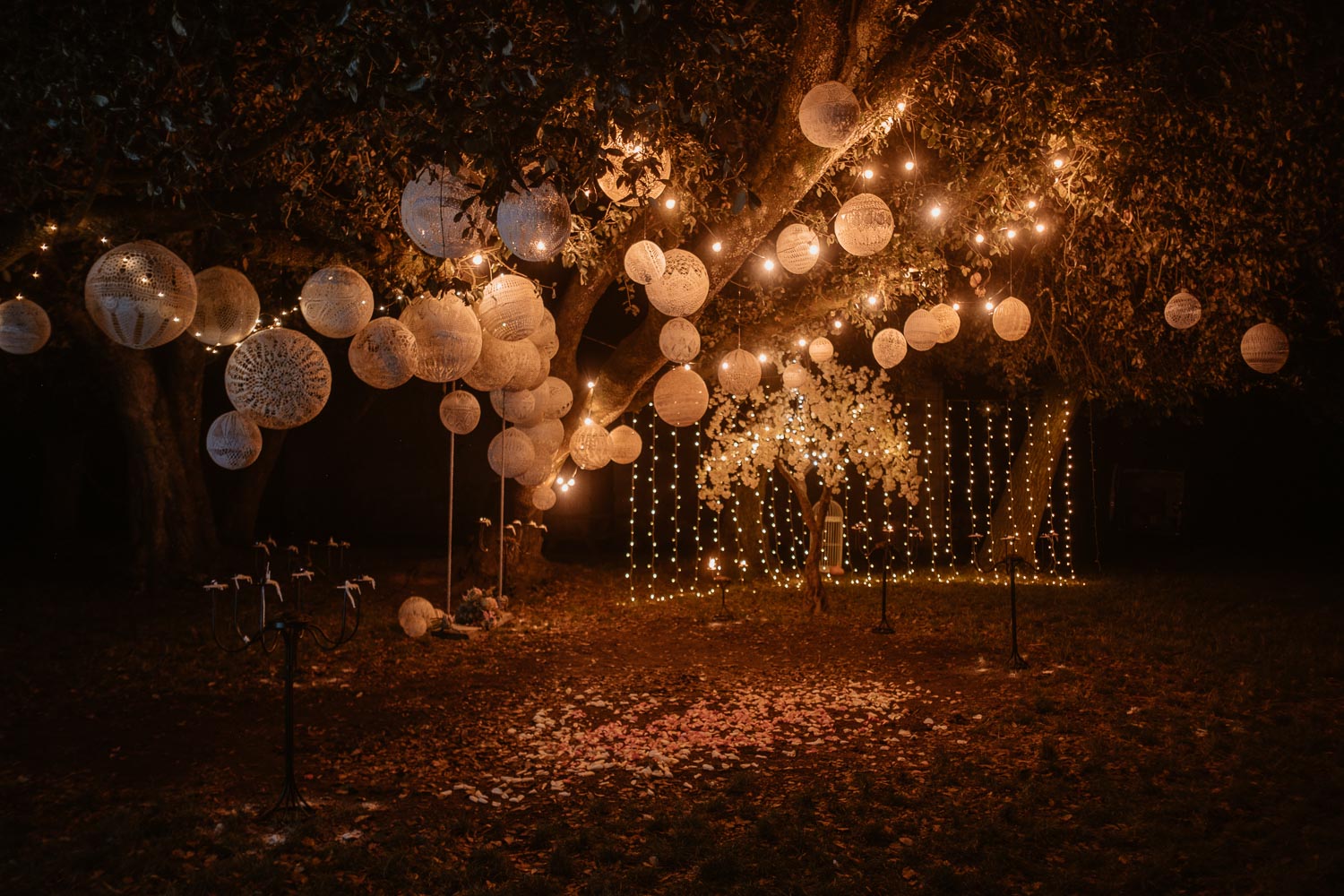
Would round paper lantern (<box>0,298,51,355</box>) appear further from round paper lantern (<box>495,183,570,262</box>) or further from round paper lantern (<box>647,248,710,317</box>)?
round paper lantern (<box>647,248,710,317</box>)

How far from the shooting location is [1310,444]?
21.6 meters

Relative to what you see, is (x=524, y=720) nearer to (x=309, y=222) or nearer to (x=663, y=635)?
(x=663, y=635)

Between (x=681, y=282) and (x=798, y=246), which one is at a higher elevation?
(x=798, y=246)

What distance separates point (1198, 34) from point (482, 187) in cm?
679

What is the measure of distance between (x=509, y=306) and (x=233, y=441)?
3863 millimetres

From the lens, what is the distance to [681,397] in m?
8.66

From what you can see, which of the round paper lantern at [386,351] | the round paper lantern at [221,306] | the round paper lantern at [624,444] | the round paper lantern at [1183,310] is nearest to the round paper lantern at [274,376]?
the round paper lantern at [221,306]

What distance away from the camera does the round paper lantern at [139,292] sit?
15.9ft

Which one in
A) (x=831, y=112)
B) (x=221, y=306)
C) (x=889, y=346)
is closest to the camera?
(x=831, y=112)

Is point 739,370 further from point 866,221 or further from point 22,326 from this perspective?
point 22,326

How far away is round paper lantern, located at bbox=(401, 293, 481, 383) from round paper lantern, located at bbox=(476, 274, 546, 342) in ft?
0.63

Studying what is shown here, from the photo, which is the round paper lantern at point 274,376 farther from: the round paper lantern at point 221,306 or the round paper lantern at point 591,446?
the round paper lantern at point 591,446

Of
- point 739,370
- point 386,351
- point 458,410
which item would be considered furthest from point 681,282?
point 458,410

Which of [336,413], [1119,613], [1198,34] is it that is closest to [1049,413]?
[1119,613]
